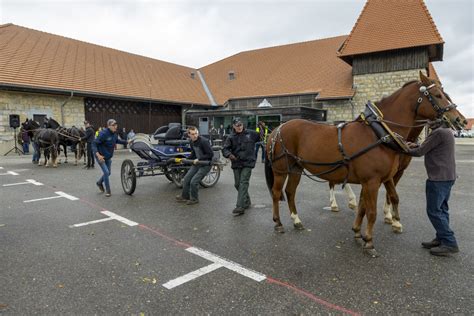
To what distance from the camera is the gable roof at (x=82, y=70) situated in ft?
61.1

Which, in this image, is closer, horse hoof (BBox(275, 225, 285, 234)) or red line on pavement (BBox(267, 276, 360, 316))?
red line on pavement (BBox(267, 276, 360, 316))

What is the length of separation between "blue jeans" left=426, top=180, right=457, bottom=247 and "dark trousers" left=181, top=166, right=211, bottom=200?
403cm

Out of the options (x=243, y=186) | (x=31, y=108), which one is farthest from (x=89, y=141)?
(x=31, y=108)

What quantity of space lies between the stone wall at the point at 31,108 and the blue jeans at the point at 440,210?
20.7 metres

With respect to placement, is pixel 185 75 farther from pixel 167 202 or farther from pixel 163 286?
pixel 163 286

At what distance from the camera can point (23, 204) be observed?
21.3 ft

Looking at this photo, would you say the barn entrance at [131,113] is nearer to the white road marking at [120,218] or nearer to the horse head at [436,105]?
the white road marking at [120,218]

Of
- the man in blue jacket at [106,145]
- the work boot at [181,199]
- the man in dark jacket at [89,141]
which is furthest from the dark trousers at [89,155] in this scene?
the work boot at [181,199]

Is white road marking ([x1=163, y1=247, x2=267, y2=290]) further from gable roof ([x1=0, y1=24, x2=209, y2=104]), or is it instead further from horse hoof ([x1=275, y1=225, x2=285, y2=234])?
gable roof ([x1=0, y1=24, x2=209, y2=104])

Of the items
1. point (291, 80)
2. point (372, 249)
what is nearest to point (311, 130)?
point (372, 249)

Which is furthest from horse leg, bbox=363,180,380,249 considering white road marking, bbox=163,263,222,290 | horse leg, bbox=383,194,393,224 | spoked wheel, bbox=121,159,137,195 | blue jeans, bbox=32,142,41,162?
blue jeans, bbox=32,142,41,162

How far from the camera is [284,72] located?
27422 millimetres

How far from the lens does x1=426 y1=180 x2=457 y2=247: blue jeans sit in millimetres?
3826

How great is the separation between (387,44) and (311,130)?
19173 millimetres
